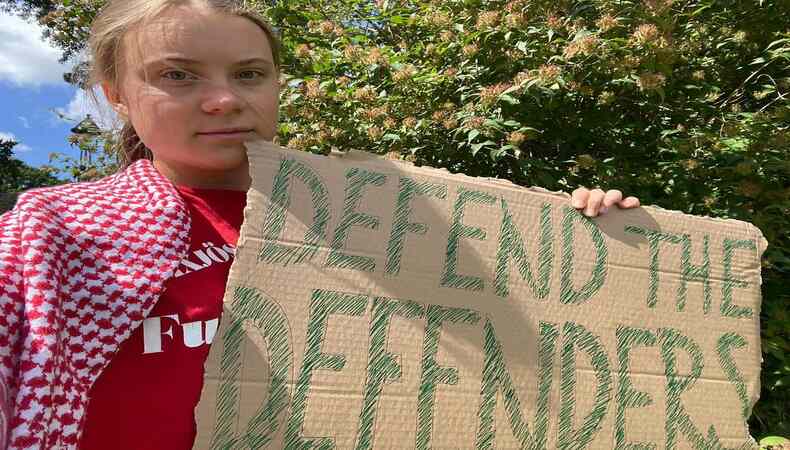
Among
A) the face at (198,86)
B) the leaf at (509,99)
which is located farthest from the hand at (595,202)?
the leaf at (509,99)

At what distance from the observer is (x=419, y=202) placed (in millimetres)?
964

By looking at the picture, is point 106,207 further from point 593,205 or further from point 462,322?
point 593,205

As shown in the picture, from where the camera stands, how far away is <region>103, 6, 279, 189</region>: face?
2.95 ft

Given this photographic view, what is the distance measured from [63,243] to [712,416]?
3.54ft

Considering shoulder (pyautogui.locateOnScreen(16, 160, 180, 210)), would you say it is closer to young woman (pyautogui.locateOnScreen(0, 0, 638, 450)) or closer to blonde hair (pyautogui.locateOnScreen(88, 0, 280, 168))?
young woman (pyautogui.locateOnScreen(0, 0, 638, 450))

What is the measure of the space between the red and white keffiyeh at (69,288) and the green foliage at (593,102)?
4.40 ft

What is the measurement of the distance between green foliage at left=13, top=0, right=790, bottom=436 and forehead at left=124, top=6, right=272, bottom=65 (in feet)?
3.89

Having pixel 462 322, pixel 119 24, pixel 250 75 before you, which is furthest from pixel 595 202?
pixel 119 24

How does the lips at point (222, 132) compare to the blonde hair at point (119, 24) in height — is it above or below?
below

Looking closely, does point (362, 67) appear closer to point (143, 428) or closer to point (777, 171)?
point (777, 171)

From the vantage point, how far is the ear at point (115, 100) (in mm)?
1025

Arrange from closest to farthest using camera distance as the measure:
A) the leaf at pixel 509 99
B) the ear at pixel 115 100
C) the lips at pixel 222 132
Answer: the lips at pixel 222 132
the ear at pixel 115 100
the leaf at pixel 509 99

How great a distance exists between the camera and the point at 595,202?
3.46ft

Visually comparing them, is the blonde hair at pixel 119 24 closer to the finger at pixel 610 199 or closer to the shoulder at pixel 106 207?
the shoulder at pixel 106 207
